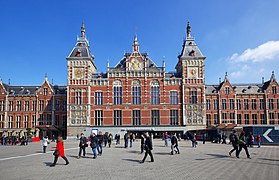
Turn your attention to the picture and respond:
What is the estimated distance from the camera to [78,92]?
5312cm

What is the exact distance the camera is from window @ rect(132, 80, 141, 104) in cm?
5366

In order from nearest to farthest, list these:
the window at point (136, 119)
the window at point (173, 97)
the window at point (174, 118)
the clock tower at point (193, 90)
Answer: the clock tower at point (193, 90)
the window at point (174, 118)
the window at point (136, 119)
the window at point (173, 97)

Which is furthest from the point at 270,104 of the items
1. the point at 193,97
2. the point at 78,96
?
the point at 78,96

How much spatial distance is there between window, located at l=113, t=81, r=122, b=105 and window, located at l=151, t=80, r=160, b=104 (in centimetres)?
683

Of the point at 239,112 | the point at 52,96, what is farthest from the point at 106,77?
the point at 239,112

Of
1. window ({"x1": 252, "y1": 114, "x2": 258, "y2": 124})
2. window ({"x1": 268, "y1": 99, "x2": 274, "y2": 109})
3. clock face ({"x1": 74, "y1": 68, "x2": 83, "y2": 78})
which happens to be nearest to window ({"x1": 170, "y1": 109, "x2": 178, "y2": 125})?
window ({"x1": 252, "y1": 114, "x2": 258, "y2": 124})

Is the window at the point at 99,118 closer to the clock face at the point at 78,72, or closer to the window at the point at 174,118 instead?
the clock face at the point at 78,72

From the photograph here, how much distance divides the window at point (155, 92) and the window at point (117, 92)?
6.83 metres

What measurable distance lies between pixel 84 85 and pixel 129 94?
31.7ft

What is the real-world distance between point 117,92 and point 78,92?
8.18m

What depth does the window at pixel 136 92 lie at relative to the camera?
53656mm

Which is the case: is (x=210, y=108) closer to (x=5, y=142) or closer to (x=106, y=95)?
(x=106, y=95)

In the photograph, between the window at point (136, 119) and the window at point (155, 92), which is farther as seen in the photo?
the window at point (155, 92)

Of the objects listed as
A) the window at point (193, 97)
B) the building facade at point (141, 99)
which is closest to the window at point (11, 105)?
the building facade at point (141, 99)
